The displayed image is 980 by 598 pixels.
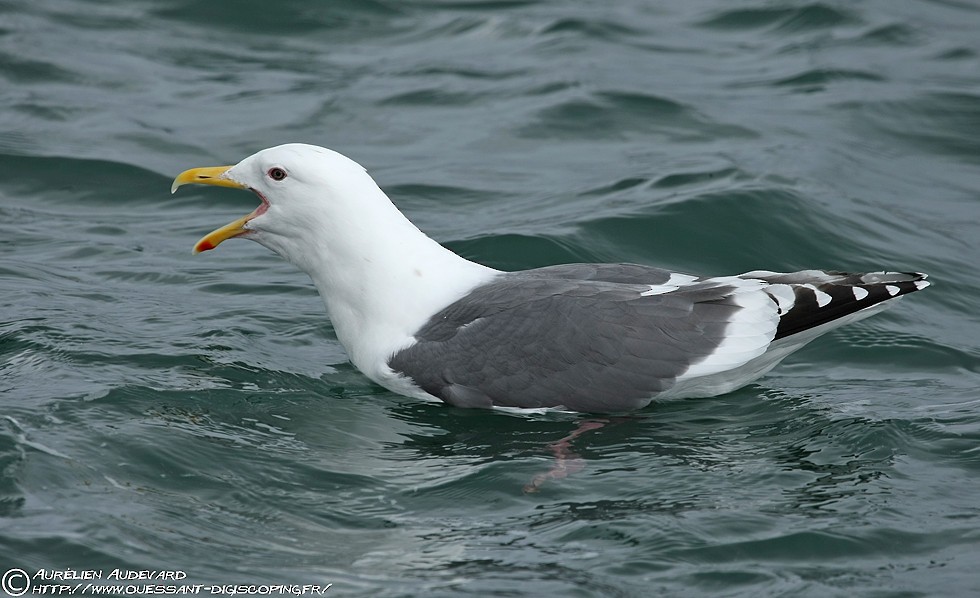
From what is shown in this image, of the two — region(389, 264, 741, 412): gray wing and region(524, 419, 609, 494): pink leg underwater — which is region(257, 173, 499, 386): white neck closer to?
region(389, 264, 741, 412): gray wing

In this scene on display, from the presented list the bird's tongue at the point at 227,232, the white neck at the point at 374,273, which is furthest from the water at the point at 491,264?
the bird's tongue at the point at 227,232

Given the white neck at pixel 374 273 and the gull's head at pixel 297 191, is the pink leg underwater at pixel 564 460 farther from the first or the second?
the gull's head at pixel 297 191

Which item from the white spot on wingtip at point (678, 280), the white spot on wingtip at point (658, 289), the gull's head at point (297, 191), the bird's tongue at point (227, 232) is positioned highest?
the gull's head at point (297, 191)

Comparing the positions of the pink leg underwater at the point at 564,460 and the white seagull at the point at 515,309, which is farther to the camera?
the white seagull at the point at 515,309

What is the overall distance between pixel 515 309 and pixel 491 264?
2625mm

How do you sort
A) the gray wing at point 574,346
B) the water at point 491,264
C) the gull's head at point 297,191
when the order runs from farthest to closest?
1. the gull's head at point 297,191
2. the gray wing at point 574,346
3. the water at point 491,264

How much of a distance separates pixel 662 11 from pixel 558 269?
938cm

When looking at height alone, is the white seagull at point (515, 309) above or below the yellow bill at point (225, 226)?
below

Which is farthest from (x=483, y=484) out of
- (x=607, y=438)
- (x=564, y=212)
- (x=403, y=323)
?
(x=564, y=212)

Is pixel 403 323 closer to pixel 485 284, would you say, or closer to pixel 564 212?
pixel 485 284

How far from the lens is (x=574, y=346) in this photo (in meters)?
6.73

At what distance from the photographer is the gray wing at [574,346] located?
6.71 m

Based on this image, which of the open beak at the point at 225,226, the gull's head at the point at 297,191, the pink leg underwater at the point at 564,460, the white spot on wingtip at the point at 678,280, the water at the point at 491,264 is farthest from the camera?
the open beak at the point at 225,226

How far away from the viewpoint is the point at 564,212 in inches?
408
